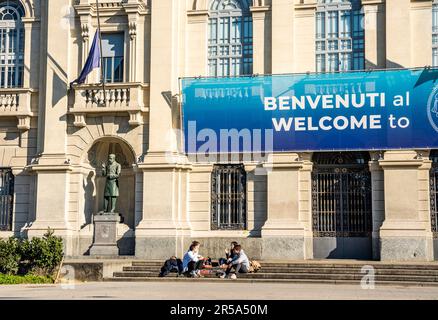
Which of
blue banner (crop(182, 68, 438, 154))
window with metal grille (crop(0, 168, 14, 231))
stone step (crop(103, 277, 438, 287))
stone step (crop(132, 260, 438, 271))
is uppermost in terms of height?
blue banner (crop(182, 68, 438, 154))

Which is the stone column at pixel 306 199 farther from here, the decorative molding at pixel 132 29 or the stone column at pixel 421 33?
the decorative molding at pixel 132 29

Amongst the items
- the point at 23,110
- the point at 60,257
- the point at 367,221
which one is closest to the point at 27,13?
the point at 23,110

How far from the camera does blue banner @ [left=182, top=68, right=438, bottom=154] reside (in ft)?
89.5

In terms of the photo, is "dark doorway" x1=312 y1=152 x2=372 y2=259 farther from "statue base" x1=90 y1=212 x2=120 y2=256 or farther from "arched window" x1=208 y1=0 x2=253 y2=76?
"statue base" x1=90 y1=212 x2=120 y2=256

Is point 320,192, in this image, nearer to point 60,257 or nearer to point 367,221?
point 367,221

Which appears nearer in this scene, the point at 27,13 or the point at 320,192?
the point at 320,192

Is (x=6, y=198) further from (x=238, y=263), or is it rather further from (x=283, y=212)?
(x=238, y=263)

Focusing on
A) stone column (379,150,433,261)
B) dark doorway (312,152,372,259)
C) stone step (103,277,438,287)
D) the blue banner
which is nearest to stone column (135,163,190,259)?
the blue banner

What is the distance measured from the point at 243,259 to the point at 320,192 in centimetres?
605

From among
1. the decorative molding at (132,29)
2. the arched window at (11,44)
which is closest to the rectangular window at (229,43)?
the decorative molding at (132,29)

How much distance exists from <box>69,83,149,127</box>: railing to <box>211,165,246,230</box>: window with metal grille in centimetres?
401

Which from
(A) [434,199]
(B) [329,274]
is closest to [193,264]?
(B) [329,274]

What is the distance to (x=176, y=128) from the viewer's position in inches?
1152

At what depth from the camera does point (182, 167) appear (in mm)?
28797
